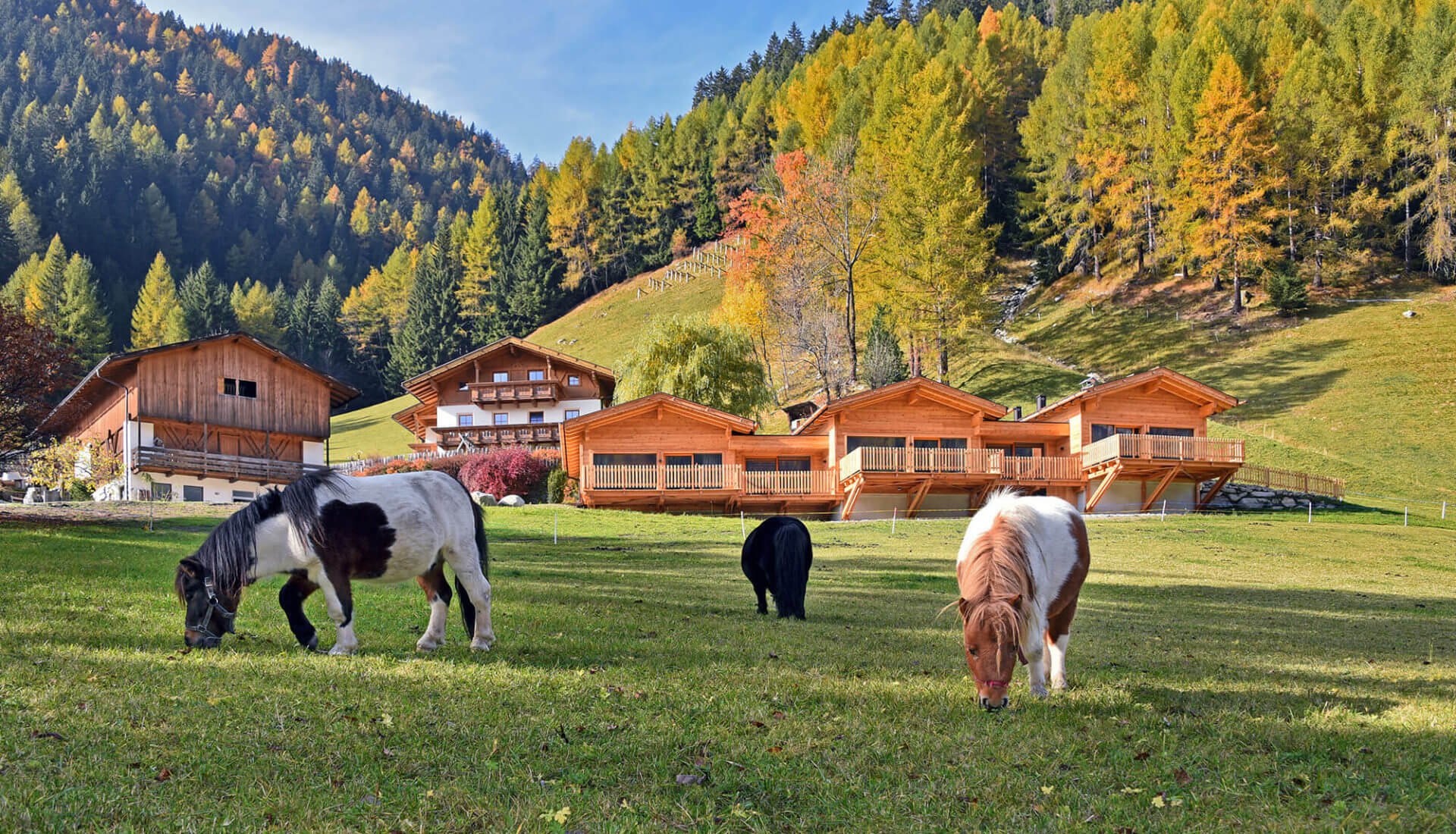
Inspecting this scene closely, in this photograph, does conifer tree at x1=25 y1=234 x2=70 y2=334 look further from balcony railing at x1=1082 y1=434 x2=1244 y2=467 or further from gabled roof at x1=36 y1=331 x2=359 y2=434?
balcony railing at x1=1082 y1=434 x2=1244 y2=467

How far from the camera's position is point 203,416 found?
46.8 metres

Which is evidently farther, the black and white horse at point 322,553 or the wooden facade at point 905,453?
the wooden facade at point 905,453

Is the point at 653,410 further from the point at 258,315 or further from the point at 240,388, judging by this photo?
the point at 258,315


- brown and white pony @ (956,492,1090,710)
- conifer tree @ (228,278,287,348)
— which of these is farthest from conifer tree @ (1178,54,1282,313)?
conifer tree @ (228,278,287,348)

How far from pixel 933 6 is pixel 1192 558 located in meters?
119

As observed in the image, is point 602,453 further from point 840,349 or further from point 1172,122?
point 1172,122

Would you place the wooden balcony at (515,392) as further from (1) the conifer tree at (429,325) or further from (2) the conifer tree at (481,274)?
(2) the conifer tree at (481,274)

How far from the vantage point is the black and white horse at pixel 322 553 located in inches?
325

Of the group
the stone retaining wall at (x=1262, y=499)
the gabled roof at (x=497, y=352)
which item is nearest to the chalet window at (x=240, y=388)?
the gabled roof at (x=497, y=352)

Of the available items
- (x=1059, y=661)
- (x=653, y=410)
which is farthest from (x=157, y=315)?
(x=1059, y=661)

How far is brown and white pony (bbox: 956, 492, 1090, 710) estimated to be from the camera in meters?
6.38

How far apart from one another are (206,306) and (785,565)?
10481 cm

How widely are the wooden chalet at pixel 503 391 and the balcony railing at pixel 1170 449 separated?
103 ft

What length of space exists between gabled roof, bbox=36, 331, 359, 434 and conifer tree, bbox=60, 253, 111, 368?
44047 millimetres
